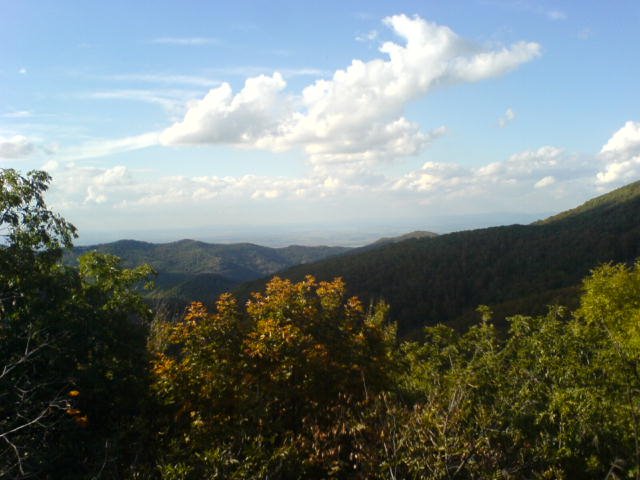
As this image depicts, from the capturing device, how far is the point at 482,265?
3531 inches

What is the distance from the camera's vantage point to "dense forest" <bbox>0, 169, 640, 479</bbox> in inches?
231

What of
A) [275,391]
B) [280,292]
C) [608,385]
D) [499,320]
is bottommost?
[499,320]

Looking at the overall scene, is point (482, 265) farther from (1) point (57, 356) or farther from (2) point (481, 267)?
(1) point (57, 356)

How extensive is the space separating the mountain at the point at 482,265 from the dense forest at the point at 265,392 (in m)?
52.9

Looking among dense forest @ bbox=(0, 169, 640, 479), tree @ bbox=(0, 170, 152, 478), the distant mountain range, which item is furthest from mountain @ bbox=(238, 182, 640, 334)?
tree @ bbox=(0, 170, 152, 478)

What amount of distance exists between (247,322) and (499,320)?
158 feet

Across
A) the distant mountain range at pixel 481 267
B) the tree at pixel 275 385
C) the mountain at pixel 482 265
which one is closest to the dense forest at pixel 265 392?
the tree at pixel 275 385

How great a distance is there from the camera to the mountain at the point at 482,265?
247ft

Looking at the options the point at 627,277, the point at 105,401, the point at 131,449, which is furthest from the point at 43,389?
the point at 627,277

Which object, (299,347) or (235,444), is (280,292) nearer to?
(299,347)

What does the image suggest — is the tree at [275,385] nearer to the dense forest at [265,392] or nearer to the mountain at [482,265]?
the dense forest at [265,392]

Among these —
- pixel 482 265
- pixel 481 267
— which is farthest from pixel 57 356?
pixel 482 265

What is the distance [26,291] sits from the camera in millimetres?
8828

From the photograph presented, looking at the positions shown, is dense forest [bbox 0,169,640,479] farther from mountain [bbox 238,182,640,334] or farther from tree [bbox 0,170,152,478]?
mountain [bbox 238,182,640,334]
